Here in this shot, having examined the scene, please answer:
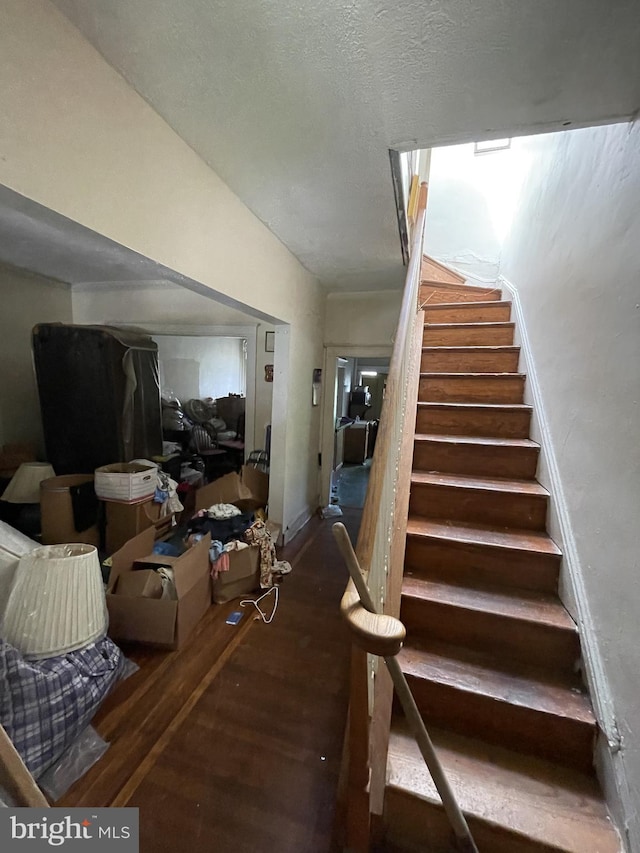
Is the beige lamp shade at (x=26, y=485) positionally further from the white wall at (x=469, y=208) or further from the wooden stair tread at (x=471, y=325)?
the white wall at (x=469, y=208)

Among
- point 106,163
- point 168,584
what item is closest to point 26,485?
point 168,584

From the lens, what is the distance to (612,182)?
52.1 inches

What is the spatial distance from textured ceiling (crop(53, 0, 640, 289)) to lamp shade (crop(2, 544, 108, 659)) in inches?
75.0

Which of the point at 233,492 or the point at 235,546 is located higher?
the point at 233,492

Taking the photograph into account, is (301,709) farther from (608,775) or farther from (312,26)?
(312,26)

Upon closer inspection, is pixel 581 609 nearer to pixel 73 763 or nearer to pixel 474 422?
pixel 474 422

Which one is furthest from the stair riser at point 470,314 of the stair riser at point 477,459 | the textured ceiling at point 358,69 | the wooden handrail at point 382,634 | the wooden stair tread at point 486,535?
the wooden handrail at point 382,634

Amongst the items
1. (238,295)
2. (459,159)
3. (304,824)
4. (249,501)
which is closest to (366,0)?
(238,295)

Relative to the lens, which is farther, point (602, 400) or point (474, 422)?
point (474, 422)

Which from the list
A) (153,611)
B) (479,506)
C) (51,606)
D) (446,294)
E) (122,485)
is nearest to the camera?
(51,606)

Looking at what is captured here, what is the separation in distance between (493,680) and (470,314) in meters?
2.57

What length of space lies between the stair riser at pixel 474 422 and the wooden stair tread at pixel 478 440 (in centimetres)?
3

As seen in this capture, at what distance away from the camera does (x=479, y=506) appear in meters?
1.70

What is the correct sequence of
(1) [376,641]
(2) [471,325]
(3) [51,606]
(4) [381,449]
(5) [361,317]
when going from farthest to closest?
(5) [361,317] → (2) [471,325] → (3) [51,606] → (4) [381,449] → (1) [376,641]
